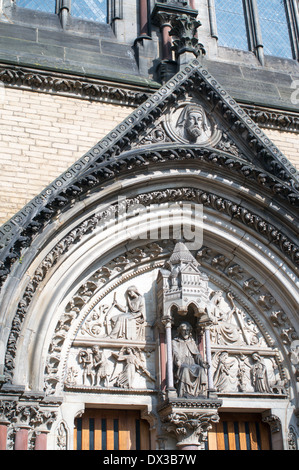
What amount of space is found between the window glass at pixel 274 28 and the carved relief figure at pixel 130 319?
648cm

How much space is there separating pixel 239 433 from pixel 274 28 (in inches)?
338

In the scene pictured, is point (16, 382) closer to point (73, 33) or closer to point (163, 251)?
point (163, 251)

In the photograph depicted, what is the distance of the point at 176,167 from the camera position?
975cm

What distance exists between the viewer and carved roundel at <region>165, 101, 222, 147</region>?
9.91 metres

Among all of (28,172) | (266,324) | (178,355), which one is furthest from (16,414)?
(266,324)

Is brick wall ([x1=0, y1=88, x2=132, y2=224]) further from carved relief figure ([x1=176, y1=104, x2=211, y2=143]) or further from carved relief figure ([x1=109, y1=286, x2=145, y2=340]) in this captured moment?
carved relief figure ([x1=109, y1=286, x2=145, y2=340])

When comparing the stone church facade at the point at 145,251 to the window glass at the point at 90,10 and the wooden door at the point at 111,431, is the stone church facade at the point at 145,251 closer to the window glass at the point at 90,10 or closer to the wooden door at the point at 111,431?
the wooden door at the point at 111,431

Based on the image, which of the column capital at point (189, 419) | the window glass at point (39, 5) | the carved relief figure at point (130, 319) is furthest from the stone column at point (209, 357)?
the window glass at point (39, 5)

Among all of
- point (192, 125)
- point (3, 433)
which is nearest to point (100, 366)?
point (3, 433)

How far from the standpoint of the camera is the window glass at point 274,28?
516 inches

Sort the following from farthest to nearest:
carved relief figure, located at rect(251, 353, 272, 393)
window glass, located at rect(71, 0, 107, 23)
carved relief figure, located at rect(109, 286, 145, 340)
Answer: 1. window glass, located at rect(71, 0, 107, 23)
2. carved relief figure, located at rect(251, 353, 272, 393)
3. carved relief figure, located at rect(109, 286, 145, 340)

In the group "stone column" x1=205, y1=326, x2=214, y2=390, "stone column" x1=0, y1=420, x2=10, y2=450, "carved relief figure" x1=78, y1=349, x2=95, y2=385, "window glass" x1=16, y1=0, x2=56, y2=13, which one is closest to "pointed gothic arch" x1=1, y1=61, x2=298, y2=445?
"carved relief figure" x1=78, y1=349, x2=95, y2=385

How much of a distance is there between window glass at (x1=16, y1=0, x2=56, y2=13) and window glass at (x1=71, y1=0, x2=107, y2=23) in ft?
1.34

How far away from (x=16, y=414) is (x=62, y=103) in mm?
4907
